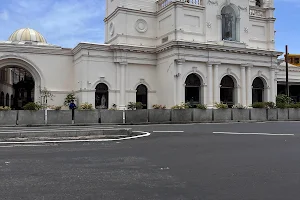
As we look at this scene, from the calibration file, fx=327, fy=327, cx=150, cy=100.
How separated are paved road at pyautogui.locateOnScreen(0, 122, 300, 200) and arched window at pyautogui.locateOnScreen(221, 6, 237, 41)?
97.3 feet

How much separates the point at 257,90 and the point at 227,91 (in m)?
4.65

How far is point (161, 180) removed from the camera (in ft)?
20.1

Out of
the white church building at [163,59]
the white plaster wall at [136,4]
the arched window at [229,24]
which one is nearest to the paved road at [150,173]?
the white church building at [163,59]

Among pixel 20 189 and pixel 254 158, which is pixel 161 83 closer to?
pixel 254 158

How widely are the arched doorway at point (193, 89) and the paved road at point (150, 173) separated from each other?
24802 millimetres

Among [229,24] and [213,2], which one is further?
[229,24]

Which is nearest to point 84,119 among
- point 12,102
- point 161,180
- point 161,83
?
point 161,83

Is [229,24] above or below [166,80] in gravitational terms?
above

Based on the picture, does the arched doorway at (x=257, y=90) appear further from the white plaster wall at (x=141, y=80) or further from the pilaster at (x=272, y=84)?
the white plaster wall at (x=141, y=80)

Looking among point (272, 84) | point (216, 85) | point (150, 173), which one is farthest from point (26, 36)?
point (150, 173)

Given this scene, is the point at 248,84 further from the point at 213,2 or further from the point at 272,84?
the point at 213,2

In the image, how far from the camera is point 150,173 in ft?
22.2

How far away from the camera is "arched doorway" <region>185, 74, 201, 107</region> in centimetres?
3525

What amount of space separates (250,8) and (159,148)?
114ft
